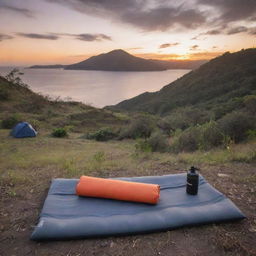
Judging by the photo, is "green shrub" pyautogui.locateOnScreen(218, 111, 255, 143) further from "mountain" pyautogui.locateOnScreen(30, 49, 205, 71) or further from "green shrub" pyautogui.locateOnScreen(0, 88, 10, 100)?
"mountain" pyautogui.locateOnScreen(30, 49, 205, 71)

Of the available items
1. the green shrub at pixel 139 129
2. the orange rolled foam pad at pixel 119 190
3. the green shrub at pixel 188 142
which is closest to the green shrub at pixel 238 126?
the green shrub at pixel 188 142

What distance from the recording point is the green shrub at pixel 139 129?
559 inches

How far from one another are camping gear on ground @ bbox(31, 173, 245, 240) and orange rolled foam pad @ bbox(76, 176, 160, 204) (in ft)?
0.23

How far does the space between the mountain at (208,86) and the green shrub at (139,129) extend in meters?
20.2

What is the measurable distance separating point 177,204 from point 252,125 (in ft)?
24.4

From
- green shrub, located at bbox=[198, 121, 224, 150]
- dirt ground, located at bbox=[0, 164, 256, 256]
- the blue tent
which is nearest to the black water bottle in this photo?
dirt ground, located at bbox=[0, 164, 256, 256]

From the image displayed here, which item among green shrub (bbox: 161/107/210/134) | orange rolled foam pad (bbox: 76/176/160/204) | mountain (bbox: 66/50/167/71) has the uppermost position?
mountain (bbox: 66/50/167/71)

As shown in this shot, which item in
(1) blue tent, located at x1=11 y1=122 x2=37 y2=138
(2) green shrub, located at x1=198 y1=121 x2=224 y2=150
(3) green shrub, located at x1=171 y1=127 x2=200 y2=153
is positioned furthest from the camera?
(1) blue tent, located at x1=11 y1=122 x2=37 y2=138

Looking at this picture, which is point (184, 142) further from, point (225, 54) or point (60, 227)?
point (225, 54)

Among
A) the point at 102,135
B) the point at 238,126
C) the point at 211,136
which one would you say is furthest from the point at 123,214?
the point at 102,135

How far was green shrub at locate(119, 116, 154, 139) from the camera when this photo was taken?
1421cm

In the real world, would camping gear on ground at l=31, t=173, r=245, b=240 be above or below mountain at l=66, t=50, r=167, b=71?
below

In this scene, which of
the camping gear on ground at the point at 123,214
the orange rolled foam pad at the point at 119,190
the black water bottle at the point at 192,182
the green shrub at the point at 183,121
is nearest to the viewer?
the camping gear on ground at the point at 123,214

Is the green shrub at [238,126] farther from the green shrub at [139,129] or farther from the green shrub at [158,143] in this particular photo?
the green shrub at [139,129]
